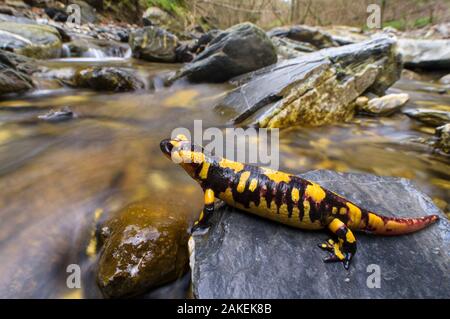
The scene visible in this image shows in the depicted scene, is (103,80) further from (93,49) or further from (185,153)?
(185,153)

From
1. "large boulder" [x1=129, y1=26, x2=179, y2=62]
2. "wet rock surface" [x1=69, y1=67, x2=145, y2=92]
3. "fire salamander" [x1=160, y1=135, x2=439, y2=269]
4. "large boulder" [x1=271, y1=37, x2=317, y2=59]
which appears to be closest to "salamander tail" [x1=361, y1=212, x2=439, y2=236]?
"fire salamander" [x1=160, y1=135, x2=439, y2=269]

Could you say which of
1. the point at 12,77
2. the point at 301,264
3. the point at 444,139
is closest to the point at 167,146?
the point at 301,264

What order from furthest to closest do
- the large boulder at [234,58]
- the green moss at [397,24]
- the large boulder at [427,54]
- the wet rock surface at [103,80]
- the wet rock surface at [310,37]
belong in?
the green moss at [397,24], the wet rock surface at [310,37], the large boulder at [427,54], the large boulder at [234,58], the wet rock surface at [103,80]

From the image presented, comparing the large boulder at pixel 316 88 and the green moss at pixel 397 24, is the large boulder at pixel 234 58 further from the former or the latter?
the green moss at pixel 397 24

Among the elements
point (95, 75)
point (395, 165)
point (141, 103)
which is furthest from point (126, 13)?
point (395, 165)

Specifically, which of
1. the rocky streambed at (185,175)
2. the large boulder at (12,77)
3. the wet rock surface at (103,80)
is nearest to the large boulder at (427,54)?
the rocky streambed at (185,175)

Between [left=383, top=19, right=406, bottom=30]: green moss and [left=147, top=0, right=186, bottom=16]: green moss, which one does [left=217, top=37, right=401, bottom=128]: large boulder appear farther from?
[left=383, top=19, right=406, bottom=30]: green moss
